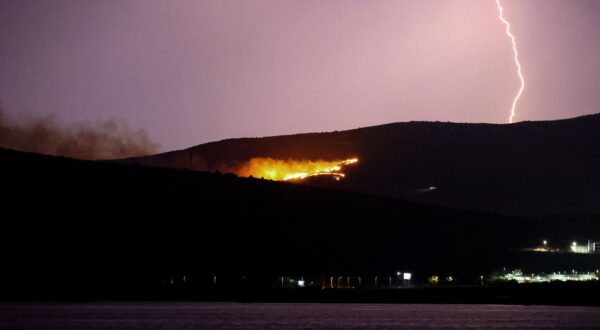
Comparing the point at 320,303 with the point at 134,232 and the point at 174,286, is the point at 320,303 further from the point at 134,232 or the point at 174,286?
the point at 134,232

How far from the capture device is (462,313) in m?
105

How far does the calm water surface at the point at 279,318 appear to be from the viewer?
8175cm

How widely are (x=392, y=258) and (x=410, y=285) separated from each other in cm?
1217

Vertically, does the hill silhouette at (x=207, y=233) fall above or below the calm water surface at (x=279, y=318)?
above

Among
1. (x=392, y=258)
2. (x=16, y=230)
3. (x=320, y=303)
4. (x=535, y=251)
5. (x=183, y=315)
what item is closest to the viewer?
(x=183, y=315)

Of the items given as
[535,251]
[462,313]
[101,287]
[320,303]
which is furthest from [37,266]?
[535,251]

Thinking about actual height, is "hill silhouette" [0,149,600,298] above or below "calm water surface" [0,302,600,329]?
above

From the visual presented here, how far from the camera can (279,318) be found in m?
92.1

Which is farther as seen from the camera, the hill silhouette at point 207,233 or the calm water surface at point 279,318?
the hill silhouette at point 207,233

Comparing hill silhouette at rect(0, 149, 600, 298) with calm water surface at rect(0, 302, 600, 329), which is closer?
calm water surface at rect(0, 302, 600, 329)

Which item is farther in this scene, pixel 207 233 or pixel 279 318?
pixel 207 233

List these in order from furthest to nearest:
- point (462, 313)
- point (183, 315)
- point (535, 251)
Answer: point (535, 251), point (462, 313), point (183, 315)

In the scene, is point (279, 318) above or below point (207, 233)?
below

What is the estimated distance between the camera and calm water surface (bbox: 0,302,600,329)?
8175cm
